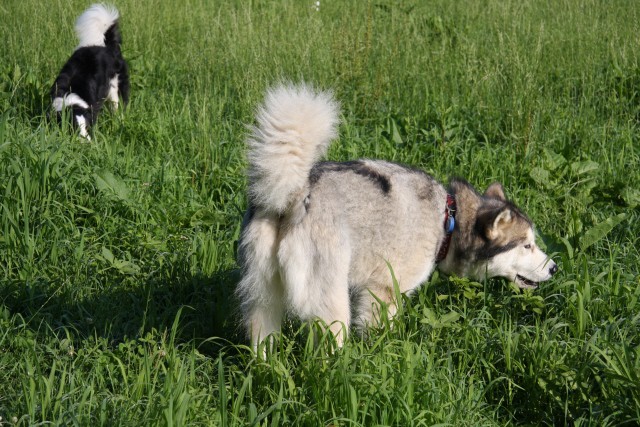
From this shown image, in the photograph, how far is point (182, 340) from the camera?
394 centimetres

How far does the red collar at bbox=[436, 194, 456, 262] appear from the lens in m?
4.35

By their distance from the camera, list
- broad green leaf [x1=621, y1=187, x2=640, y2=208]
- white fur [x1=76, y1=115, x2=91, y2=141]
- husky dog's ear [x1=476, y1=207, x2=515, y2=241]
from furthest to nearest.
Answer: white fur [x1=76, y1=115, x2=91, y2=141] → broad green leaf [x1=621, y1=187, x2=640, y2=208] → husky dog's ear [x1=476, y1=207, x2=515, y2=241]

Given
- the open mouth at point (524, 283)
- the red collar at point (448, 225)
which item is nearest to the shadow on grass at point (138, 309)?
the red collar at point (448, 225)

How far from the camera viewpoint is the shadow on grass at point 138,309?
3.89 m

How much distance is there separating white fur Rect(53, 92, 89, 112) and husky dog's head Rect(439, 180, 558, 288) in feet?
12.0

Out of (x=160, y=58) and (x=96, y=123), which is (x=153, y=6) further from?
(x=96, y=123)

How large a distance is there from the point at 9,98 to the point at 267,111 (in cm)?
401

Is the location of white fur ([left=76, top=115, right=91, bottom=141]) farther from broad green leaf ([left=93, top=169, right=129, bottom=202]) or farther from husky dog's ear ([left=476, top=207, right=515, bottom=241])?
husky dog's ear ([left=476, top=207, right=515, bottom=241])

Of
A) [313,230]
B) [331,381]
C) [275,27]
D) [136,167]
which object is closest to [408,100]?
[275,27]

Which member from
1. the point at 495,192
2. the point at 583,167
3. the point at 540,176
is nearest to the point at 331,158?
the point at 495,192

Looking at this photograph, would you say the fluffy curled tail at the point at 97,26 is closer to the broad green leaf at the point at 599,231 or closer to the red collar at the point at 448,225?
the red collar at the point at 448,225

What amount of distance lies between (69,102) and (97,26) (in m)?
1.31

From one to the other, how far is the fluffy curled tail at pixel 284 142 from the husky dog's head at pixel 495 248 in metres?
1.50

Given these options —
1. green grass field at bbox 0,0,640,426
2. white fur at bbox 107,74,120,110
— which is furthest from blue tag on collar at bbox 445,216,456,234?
white fur at bbox 107,74,120,110
